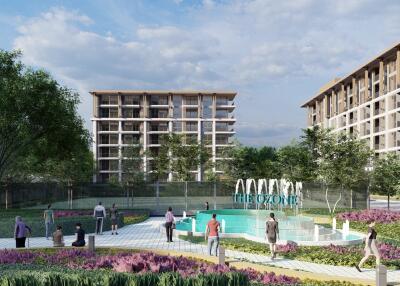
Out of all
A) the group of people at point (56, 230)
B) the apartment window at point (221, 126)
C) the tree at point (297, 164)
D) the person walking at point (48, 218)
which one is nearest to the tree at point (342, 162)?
the tree at point (297, 164)

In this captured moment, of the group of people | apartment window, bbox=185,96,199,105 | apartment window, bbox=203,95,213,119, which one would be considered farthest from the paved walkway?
apartment window, bbox=185,96,199,105

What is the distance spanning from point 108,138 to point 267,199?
192 feet

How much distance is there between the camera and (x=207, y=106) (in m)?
95.7

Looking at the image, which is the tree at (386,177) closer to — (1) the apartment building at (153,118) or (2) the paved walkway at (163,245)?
(2) the paved walkway at (163,245)

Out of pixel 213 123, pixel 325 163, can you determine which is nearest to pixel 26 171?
pixel 325 163

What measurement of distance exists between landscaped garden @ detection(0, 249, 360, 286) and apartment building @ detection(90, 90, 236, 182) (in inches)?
3083

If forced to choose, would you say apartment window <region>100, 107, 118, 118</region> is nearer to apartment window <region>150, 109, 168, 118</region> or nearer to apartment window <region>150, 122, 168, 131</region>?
apartment window <region>150, 109, 168, 118</region>

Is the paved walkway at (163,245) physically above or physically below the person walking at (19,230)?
below

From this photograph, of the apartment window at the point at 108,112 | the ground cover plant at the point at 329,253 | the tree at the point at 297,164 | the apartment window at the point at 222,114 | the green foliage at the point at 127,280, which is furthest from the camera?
the apartment window at the point at 222,114

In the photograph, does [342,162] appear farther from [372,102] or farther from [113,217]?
[372,102]

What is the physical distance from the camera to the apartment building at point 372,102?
66.1 meters

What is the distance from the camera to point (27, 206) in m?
39.9

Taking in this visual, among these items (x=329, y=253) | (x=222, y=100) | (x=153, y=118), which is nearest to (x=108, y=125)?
(x=153, y=118)

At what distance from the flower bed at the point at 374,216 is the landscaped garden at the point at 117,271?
764 inches
